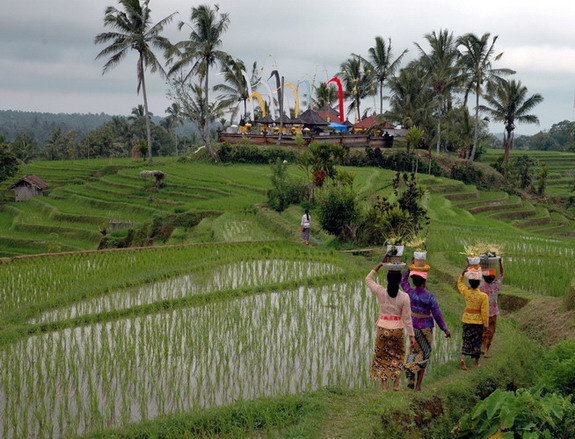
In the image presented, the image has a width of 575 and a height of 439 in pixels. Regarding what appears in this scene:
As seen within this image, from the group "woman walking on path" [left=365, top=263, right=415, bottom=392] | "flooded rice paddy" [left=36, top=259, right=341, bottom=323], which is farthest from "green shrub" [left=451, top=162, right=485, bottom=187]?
"woman walking on path" [left=365, top=263, right=415, bottom=392]

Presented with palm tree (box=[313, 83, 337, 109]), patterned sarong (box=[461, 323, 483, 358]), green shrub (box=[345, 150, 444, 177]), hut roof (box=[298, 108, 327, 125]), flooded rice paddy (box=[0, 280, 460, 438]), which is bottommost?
flooded rice paddy (box=[0, 280, 460, 438])

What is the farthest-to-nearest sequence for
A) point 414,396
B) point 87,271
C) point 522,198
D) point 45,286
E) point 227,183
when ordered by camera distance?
point 522,198 < point 227,183 < point 87,271 < point 45,286 < point 414,396

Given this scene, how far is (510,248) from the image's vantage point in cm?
1228

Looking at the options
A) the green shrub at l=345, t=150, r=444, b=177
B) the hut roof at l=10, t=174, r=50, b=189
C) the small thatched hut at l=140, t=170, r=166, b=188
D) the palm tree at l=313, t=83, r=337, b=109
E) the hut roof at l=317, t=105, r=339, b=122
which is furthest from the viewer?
the palm tree at l=313, t=83, r=337, b=109

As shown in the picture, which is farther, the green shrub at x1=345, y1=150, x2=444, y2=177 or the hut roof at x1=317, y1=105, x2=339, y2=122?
the hut roof at x1=317, y1=105, x2=339, y2=122

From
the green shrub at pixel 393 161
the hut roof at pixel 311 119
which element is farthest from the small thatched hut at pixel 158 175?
the hut roof at pixel 311 119

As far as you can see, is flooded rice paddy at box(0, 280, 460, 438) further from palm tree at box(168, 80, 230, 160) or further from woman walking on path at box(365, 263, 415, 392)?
palm tree at box(168, 80, 230, 160)

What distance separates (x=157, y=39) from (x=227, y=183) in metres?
9.81

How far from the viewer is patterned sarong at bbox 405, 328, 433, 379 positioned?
5.61 metres

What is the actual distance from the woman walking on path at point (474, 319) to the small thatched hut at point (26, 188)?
86.0ft

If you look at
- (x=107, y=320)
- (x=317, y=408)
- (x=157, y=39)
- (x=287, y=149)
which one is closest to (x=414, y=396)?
(x=317, y=408)

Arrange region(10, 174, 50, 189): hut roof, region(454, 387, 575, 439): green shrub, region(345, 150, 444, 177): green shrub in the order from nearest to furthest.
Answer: region(454, 387, 575, 439): green shrub → region(10, 174, 50, 189): hut roof → region(345, 150, 444, 177): green shrub

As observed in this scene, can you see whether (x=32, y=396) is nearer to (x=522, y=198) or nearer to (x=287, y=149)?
(x=287, y=149)

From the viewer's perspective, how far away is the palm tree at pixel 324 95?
47438mm
